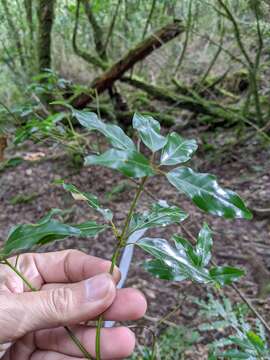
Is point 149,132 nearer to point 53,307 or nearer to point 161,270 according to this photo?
point 161,270

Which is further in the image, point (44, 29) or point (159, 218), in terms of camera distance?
point (44, 29)

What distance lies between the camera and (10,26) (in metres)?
3.49

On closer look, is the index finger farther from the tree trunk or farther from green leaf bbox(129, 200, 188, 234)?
the tree trunk

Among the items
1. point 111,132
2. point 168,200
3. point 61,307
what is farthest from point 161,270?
point 168,200

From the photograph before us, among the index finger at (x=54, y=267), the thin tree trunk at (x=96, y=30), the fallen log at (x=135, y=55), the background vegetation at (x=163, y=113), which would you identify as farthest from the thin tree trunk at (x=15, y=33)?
the index finger at (x=54, y=267)

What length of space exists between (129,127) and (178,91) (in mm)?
585

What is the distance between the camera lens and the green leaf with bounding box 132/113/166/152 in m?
0.65

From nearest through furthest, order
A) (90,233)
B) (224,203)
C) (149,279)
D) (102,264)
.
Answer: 1. (224,203)
2. (90,233)
3. (102,264)
4. (149,279)

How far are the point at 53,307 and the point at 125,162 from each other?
421 millimetres

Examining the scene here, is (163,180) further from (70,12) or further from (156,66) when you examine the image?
(70,12)

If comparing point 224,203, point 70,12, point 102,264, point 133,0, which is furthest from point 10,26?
point 224,203

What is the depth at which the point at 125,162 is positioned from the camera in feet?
1.80

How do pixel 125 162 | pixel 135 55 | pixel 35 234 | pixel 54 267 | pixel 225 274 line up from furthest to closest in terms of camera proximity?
pixel 135 55 < pixel 54 267 < pixel 225 274 < pixel 35 234 < pixel 125 162

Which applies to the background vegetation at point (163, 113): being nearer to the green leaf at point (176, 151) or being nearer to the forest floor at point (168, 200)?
the forest floor at point (168, 200)
